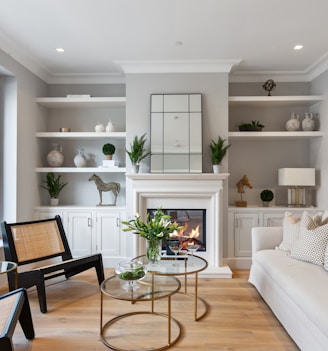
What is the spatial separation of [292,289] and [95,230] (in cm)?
261

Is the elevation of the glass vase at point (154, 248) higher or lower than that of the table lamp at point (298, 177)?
lower

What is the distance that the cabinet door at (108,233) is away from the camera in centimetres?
388

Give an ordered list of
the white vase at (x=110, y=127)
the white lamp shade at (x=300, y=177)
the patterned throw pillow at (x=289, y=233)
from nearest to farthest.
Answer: the patterned throw pillow at (x=289, y=233) → the white lamp shade at (x=300, y=177) → the white vase at (x=110, y=127)

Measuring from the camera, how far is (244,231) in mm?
3840

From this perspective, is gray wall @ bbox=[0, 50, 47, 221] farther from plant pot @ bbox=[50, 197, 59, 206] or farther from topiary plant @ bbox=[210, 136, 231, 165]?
topiary plant @ bbox=[210, 136, 231, 165]

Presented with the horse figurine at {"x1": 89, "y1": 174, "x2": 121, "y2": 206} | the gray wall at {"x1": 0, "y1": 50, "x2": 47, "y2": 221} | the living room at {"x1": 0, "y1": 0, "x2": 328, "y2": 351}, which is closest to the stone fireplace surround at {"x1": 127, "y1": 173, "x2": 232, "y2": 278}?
the living room at {"x1": 0, "y1": 0, "x2": 328, "y2": 351}

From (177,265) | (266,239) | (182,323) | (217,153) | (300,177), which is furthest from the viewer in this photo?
(300,177)

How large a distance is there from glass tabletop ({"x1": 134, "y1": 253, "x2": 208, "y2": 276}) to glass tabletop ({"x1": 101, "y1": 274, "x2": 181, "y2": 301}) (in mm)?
72

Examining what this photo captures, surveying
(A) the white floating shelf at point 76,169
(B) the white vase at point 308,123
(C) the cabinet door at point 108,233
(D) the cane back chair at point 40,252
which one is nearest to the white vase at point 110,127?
(A) the white floating shelf at point 76,169

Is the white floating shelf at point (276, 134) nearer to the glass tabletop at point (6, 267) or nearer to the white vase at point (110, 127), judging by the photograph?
the white vase at point (110, 127)

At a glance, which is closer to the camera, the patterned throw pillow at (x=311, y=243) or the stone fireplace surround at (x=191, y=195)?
the patterned throw pillow at (x=311, y=243)

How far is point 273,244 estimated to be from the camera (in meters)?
3.09

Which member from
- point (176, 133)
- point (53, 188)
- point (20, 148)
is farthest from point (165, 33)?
point (53, 188)

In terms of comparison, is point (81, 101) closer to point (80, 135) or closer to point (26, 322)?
point (80, 135)
